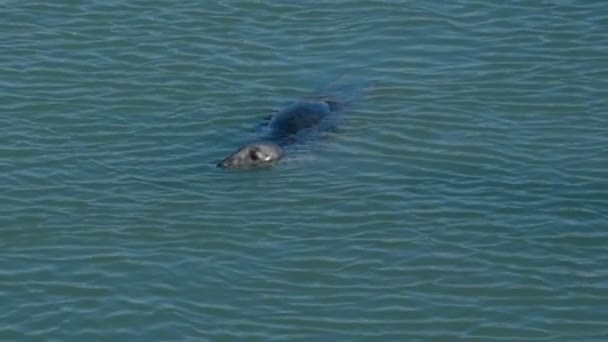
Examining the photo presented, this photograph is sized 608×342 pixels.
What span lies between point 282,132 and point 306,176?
41.5 inches

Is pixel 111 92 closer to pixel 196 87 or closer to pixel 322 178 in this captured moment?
pixel 196 87

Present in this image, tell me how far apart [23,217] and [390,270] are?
4250mm

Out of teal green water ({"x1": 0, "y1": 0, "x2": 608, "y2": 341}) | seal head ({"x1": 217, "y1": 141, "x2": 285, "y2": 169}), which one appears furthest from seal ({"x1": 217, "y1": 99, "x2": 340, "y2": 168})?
teal green water ({"x1": 0, "y1": 0, "x2": 608, "y2": 341})

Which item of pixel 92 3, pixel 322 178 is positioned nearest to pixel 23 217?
pixel 322 178

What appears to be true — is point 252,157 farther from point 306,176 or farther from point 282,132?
point 282,132

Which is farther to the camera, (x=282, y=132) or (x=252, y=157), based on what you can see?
(x=282, y=132)

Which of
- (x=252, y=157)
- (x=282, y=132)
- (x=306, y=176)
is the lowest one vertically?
(x=306, y=176)

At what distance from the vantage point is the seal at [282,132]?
2111cm

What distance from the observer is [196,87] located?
77.0 ft

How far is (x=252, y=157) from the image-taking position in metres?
21.1

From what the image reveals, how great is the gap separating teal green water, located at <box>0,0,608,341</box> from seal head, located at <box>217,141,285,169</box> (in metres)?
0.17

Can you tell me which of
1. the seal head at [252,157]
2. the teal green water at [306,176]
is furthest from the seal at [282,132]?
the teal green water at [306,176]

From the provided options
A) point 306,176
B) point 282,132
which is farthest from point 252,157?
point 282,132

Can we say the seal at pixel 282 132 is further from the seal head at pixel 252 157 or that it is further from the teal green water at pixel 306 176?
the teal green water at pixel 306 176
